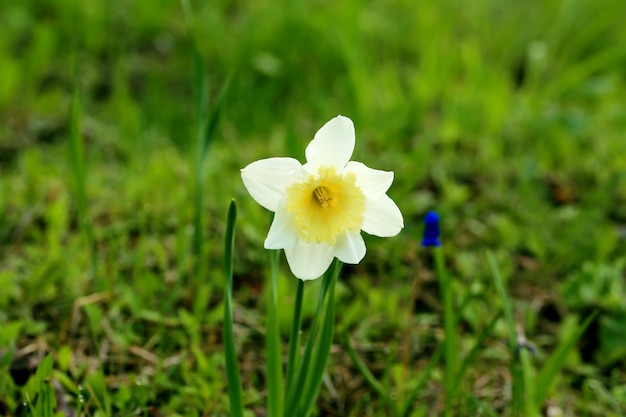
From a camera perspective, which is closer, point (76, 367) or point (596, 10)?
point (76, 367)

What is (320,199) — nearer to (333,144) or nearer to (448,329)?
(333,144)

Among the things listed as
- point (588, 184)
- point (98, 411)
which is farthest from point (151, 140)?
point (588, 184)

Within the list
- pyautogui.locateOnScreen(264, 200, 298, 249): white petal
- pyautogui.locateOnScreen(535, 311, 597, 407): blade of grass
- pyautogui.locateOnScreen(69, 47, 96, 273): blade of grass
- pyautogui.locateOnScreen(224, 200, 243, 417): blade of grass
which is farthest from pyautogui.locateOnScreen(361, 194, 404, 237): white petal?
pyautogui.locateOnScreen(69, 47, 96, 273): blade of grass

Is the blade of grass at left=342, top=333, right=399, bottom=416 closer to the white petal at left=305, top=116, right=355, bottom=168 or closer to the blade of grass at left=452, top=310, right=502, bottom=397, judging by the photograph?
the blade of grass at left=452, top=310, right=502, bottom=397

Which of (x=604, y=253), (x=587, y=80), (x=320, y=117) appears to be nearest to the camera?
(x=604, y=253)

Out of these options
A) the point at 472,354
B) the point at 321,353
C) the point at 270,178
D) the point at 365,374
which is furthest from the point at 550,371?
the point at 270,178

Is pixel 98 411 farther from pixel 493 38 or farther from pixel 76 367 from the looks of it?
pixel 493 38
